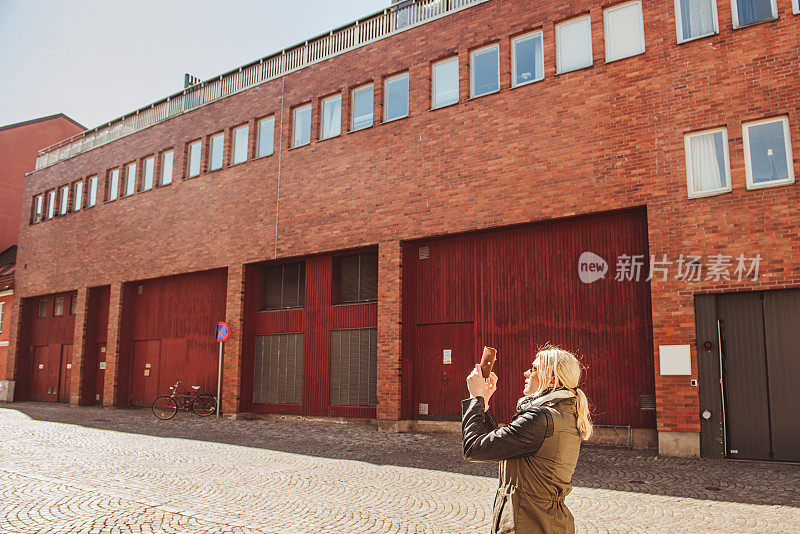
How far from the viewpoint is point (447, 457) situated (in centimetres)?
1109

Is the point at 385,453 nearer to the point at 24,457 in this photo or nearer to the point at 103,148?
the point at 24,457

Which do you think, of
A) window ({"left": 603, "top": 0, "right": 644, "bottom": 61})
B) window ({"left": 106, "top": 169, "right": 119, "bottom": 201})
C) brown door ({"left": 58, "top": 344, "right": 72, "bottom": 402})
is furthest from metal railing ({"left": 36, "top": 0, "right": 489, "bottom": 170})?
brown door ({"left": 58, "top": 344, "right": 72, "bottom": 402})

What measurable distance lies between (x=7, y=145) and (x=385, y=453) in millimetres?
31313

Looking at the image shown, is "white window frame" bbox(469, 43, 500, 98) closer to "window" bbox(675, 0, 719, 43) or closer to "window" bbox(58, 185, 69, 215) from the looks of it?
"window" bbox(675, 0, 719, 43)

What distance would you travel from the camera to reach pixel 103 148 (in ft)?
84.8

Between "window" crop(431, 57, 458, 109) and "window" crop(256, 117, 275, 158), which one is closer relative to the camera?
"window" crop(431, 57, 458, 109)

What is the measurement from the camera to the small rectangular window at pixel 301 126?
1836cm

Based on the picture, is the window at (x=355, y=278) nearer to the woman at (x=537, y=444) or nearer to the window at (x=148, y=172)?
the window at (x=148, y=172)

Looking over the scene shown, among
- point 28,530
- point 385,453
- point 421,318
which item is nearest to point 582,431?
point 28,530

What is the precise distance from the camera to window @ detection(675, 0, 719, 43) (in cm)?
1195

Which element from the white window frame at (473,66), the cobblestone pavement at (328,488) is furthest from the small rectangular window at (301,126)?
the cobblestone pavement at (328,488)

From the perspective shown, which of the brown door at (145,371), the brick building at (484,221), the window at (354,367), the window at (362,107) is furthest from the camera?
the brown door at (145,371)

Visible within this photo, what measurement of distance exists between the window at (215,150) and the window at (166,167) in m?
2.33

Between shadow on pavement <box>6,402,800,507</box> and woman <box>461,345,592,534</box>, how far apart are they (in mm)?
5931
